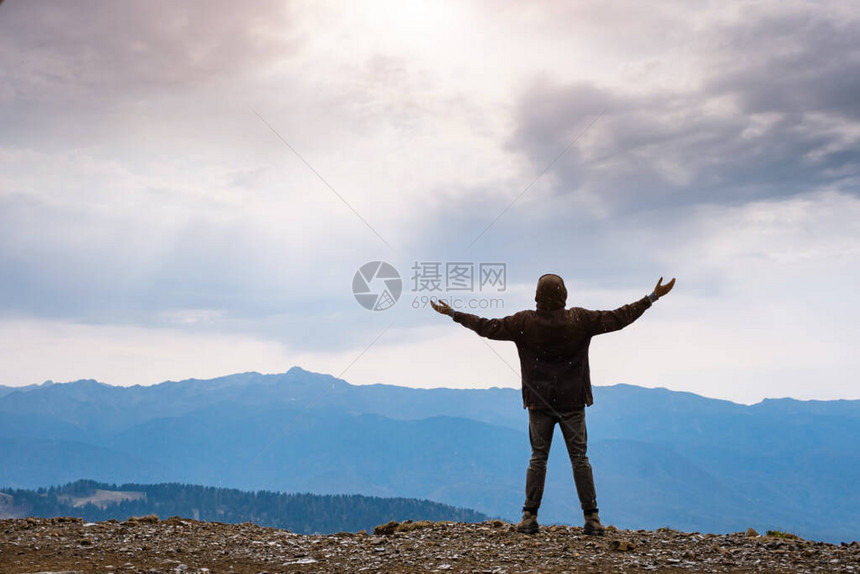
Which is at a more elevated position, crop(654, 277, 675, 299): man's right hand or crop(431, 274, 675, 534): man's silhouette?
crop(654, 277, 675, 299): man's right hand

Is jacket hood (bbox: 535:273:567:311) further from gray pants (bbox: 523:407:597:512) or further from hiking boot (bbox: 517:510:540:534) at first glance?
hiking boot (bbox: 517:510:540:534)

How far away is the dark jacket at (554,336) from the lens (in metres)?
12.4

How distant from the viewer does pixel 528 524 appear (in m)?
12.5

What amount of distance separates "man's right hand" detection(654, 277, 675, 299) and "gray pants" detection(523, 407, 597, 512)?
8.36 ft

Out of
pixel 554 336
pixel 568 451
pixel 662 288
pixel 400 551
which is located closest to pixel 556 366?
pixel 554 336

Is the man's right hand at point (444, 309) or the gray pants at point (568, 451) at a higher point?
the man's right hand at point (444, 309)

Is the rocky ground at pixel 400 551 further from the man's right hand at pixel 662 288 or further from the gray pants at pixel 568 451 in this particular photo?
the man's right hand at pixel 662 288

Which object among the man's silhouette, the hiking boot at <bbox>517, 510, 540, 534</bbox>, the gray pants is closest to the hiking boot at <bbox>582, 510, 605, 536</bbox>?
the man's silhouette

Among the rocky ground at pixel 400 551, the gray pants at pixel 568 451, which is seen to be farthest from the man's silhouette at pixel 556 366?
the rocky ground at pixel 400 551

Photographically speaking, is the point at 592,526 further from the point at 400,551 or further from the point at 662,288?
the point at 662,288

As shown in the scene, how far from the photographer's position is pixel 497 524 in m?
13.5

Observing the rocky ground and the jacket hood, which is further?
the jacket hood

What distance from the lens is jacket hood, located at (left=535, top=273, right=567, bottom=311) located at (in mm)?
12477

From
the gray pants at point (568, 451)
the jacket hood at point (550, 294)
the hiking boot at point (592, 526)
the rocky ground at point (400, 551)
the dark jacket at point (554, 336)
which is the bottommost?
the rocky ground at point (400, 551)
